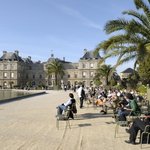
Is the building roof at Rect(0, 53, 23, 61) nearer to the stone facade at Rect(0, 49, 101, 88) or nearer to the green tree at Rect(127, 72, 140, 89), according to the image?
the stone facade at Rect(0, 49, 101, 88)

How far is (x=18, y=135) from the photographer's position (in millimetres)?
5219

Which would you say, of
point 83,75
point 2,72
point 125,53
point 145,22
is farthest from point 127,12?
point 2,72

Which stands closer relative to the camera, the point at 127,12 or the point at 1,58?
the point at 127,12

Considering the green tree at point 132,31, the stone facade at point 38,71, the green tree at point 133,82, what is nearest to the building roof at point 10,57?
the stone facade at point 38,71

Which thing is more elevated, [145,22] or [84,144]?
[145,22]

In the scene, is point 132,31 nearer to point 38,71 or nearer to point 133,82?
point 133,82

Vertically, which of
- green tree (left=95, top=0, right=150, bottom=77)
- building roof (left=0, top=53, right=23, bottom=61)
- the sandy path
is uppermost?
building roof (left=0, top=53, right=23, bottom=61)

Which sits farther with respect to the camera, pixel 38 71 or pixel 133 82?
pixel 38 71

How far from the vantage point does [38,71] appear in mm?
69062

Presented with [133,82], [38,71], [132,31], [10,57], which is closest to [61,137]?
[132,31]

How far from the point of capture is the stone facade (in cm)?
6262

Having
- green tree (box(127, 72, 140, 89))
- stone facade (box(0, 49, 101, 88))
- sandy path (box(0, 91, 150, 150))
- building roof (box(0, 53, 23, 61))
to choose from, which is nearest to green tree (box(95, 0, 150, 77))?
sandy path (box(0, 91, 150, 150))

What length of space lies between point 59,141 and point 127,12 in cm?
675

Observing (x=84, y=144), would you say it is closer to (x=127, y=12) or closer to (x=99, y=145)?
(x=99, y=145)
